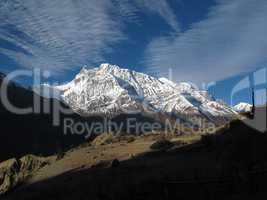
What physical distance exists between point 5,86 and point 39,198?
136777 mm

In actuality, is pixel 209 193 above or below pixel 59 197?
above

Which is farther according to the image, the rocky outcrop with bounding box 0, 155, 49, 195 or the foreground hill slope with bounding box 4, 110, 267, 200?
the rocky outcrop with bounding box 0, 155, 49, 195

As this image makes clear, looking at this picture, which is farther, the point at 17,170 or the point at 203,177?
the point at 17,170

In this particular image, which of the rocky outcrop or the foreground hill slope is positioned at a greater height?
the foreground hill slope

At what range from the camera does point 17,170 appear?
69125mm

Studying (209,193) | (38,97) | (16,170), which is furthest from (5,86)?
(209,193)

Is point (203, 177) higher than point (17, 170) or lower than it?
higher

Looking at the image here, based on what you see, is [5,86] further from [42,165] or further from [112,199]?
[112,199]

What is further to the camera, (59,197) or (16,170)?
(16,170)

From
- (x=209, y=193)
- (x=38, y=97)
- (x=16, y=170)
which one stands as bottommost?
(x=16, y=170)

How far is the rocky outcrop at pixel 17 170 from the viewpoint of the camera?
60.0 meters

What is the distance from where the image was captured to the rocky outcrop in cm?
5997

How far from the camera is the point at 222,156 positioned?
3434 centimetres

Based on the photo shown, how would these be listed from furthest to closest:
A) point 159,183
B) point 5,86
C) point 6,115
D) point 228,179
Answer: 1. point 5,86
2. point 6,115
3. point 159,183
4. point 228,179
